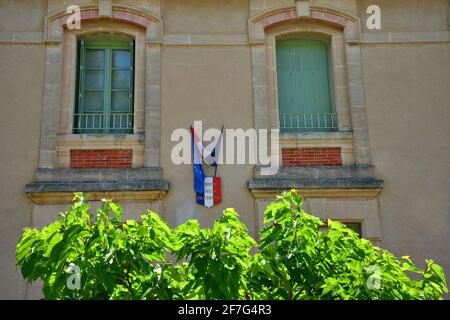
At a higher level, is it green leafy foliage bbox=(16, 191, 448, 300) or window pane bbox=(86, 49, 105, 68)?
window pane bbox=(86, 49, 105, 68)

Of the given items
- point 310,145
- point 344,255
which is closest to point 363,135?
point 310,145

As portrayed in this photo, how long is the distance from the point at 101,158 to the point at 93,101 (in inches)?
48.1

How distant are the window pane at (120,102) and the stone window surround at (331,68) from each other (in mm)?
2343

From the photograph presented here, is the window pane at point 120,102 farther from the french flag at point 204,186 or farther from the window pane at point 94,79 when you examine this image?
the french flag at point 204,186

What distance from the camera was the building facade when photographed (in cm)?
916

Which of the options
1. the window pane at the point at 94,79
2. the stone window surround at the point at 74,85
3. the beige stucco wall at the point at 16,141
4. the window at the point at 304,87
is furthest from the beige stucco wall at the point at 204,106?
the beige stucco wall at the point at 16,141

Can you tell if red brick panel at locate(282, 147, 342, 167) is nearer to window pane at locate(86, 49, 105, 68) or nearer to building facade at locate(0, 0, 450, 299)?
building facade at locate(0, 0, 450, 299)

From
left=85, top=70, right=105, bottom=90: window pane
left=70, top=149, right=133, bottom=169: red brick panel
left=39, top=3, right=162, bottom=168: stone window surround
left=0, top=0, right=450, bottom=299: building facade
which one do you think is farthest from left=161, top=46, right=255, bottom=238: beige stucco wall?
left=85, top=70, right=105, bottom=90: window pane

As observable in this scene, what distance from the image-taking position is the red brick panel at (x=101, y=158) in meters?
9.44

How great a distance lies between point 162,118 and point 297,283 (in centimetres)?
505

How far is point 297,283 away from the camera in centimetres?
535

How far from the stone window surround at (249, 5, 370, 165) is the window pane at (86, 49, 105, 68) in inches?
110
